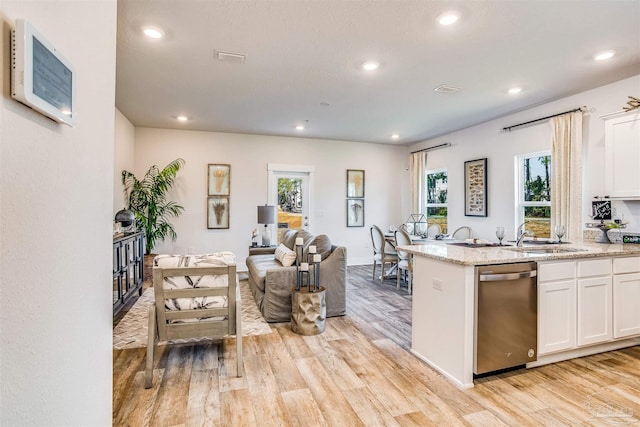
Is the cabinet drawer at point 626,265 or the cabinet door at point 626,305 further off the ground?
the cabinet drawer at point 626,265

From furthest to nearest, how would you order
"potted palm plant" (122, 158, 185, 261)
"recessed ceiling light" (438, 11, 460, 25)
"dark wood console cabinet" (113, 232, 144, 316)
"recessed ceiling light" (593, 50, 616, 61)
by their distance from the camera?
"potted palm plant" (122, 158, 185, 261) < "dark wood console cabinet" (113, 232, 144, 316) < "recessed ceiling light" (593, 50, 616, 61) < "recessed ceiling light" (438, 11, 460, 25)

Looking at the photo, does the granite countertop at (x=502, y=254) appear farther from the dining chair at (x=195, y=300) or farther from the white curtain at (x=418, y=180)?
the white curtain at (x=418, y=180)

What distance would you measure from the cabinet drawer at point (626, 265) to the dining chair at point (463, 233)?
2668 mm

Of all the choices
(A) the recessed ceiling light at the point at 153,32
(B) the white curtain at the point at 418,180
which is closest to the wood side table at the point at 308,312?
(A) the recessed ceiling light at the point at 153,32

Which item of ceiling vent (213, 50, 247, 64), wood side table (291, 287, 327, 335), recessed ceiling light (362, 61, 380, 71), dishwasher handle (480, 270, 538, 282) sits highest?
recessed ceiling light (362, 61, 380, 71)

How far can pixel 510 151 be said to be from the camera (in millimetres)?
5066

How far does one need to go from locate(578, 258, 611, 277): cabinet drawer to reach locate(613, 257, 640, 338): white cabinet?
4.4 inches

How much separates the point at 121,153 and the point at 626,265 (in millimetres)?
6395

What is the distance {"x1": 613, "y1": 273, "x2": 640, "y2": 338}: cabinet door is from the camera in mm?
2924

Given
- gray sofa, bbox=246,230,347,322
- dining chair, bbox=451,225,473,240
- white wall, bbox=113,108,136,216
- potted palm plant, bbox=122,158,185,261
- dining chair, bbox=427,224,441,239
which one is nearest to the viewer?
gray sofa, bbox=246,230,347,322

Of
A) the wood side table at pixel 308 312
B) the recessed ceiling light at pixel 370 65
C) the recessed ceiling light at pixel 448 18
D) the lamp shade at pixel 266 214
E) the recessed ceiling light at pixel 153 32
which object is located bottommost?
the wood side table at pixel 308 312

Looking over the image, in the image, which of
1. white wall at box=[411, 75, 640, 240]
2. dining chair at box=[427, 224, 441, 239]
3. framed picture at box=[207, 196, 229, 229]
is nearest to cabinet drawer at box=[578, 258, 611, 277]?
white wall at box=[411, 75, 640, 240]

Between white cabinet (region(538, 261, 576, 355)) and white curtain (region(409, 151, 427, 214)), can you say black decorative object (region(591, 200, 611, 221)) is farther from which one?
white curtain (region(409, 151, 427, 214))

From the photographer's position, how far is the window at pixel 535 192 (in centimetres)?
465
